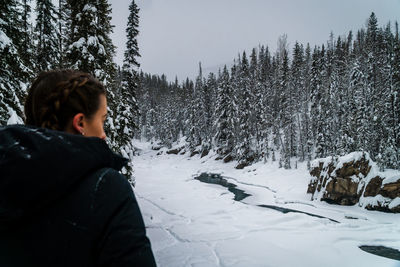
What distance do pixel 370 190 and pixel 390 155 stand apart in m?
11.1

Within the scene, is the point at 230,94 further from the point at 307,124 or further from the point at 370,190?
the point at 370,190

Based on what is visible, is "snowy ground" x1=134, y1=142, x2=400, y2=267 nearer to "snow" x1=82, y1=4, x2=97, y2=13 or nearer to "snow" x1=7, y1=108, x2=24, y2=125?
"snow" x1=7, y1=108, x2=24, y2=125

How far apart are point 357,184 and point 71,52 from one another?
1993 cm

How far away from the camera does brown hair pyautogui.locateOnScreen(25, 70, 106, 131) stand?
1191mm

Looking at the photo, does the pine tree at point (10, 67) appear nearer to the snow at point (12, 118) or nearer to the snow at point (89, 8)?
the snow at point (12, 118)

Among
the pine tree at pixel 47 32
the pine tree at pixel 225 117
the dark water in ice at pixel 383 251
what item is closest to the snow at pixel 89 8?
the pine tree at pixel 47 32

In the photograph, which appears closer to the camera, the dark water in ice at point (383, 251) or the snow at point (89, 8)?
the dark water in ice at point (383, 251)

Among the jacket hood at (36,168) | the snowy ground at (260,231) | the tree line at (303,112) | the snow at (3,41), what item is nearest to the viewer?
the jacket hood at (36,168)

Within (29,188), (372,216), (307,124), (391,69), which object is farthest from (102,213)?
(307,124)

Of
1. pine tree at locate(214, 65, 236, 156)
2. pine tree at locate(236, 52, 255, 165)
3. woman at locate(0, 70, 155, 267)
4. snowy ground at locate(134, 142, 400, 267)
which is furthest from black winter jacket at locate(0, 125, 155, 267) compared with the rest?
pine tree at locate(214, 65, 236, 156)

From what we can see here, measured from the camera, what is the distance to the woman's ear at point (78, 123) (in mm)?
1225

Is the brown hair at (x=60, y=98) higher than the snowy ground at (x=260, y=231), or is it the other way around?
the brown hair at (x=60, y=98)

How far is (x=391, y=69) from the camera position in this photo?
992 inches

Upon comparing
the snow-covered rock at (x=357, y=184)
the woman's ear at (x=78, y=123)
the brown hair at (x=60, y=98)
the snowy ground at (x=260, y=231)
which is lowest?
the snowy ground at (x=260, y=231)
